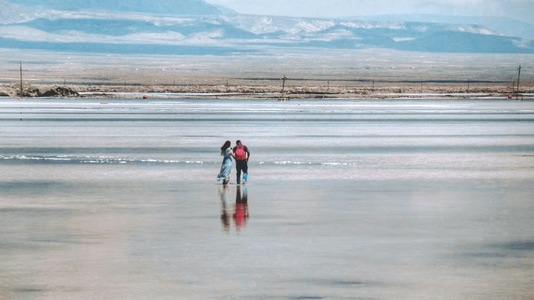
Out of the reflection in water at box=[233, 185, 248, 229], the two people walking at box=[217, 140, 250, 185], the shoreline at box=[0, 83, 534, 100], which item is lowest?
the shoreline at box=[0, 83, 534, 100]

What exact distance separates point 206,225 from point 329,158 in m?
17.7

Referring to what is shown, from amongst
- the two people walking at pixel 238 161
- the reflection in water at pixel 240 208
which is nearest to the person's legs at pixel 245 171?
the two people walking at pixel 238 161

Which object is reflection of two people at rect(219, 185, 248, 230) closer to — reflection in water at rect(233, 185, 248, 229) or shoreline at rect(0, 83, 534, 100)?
reflection in water at rect(233, 185, 248, 229)

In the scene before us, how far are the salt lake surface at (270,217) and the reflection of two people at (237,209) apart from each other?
0.07 meters

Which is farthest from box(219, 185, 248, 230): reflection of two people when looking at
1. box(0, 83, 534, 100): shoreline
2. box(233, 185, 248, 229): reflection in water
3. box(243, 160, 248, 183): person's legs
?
box(0, 83, 534, 100): shoreline

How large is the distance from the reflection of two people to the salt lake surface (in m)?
0.07

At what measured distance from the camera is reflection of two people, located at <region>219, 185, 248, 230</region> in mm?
21458

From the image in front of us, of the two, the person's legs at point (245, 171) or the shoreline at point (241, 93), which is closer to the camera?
the person's legs at point (245, 171)

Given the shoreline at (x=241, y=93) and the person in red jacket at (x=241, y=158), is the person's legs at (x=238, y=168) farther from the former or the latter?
the shoreline at (x=241, y=93)

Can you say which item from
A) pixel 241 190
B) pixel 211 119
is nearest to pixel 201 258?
pixel 241 190

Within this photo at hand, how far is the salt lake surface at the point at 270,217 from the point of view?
15.4 metres

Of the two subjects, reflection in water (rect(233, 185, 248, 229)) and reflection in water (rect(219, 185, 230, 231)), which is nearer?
reflection in water (rect(219, 185, 230, 231))

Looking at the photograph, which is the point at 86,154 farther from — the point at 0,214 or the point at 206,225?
the point at 206,225

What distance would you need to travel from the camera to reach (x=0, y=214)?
899 inches
